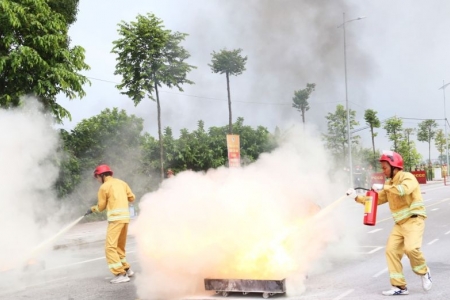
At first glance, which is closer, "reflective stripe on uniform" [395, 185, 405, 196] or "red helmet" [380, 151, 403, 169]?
"reflective stripe on uniform" [395, 185, 405, 196]

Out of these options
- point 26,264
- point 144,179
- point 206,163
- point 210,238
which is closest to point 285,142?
point 210,238

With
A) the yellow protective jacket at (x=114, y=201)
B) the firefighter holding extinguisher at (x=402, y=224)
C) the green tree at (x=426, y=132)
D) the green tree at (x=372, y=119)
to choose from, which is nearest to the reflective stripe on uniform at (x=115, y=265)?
the yellow protective jacket at (x=114, y=201)

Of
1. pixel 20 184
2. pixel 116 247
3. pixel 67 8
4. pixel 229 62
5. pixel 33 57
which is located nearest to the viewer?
pixel 116 247

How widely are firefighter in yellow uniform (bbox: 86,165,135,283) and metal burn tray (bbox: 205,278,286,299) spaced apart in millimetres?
1944

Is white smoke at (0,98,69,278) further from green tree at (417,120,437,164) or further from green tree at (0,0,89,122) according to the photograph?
green tree at (417,120,437,164)

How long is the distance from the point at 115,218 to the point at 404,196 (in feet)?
13.6

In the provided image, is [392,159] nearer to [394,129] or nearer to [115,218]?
[115,218]

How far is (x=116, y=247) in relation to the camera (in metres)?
7.94

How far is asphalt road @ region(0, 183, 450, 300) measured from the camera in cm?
662

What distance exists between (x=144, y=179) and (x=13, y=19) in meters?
10.6

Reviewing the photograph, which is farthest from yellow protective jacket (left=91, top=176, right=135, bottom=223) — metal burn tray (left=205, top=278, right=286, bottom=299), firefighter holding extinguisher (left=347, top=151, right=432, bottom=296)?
firefighter holding extinguisher (left=347, top=151, right=432, bottom=296)

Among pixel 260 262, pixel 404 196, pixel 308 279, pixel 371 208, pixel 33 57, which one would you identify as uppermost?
pixel 33 57

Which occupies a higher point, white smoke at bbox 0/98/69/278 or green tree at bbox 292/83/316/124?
green tree at bbox 292/83/316/124

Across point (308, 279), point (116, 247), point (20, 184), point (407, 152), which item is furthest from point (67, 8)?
point (407, 152)
